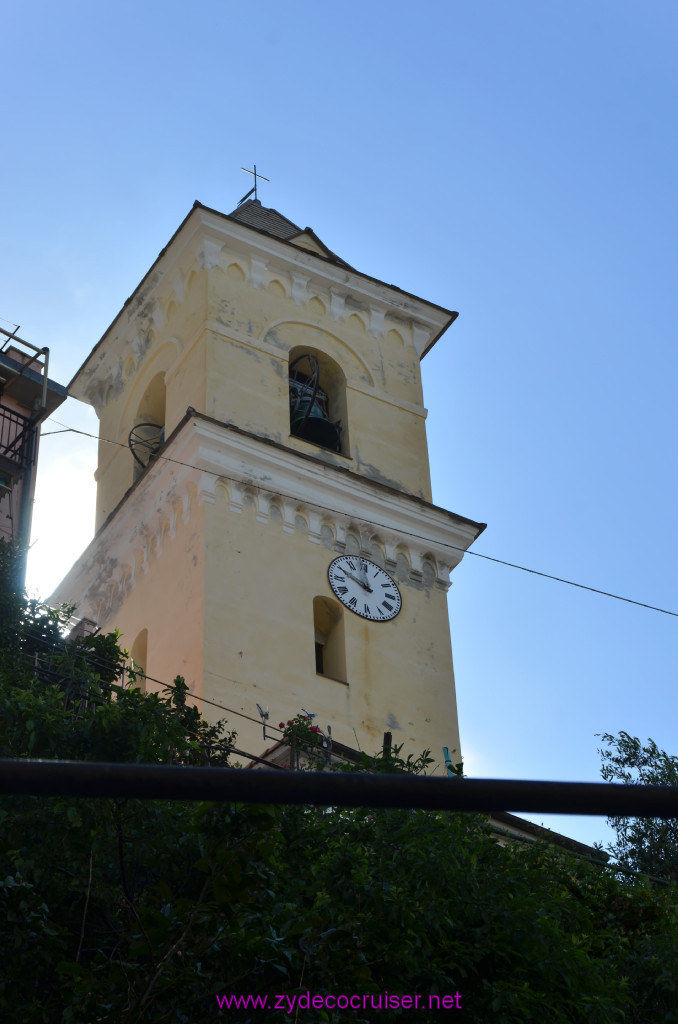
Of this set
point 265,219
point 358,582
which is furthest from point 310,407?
point 265,219

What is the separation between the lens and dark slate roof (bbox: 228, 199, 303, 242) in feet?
96.5

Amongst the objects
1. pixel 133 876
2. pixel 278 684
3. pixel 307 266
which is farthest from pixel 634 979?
pixel 307 266

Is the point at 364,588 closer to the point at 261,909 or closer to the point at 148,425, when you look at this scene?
the point at 148,425

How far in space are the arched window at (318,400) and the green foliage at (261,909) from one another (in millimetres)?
13104

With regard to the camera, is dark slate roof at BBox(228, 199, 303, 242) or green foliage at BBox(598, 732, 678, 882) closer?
green foliage at BBox(598, 732, 678, 882)

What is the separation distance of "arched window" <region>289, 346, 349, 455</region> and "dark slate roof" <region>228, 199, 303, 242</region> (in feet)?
10.6

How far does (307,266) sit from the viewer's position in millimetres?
27484

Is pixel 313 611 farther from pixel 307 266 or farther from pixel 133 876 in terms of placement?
pixel 133 876

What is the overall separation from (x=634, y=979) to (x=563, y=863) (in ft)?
6.26

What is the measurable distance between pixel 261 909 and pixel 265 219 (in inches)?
886

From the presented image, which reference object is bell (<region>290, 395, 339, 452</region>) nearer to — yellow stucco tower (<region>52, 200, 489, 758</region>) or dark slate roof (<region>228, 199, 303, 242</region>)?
yellow stucco tower (<region>52, 200, 489, 758</region>)

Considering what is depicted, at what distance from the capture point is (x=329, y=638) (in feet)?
75.8

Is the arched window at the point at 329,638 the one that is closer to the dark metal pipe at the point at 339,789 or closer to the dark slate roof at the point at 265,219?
the dark slate roof at the point at 265,219

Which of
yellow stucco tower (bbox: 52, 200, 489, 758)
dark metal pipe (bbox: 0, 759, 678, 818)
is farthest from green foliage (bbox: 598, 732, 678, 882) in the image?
dark metal pipe (bbox: 0, 759, 678, 818)
